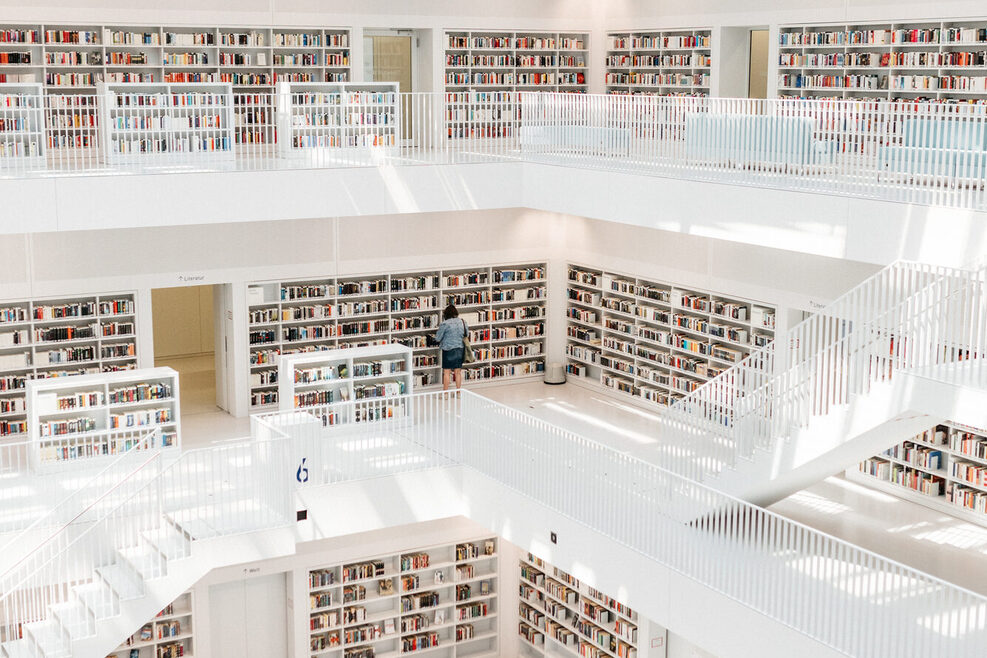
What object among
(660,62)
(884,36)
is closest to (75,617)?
(884,36)

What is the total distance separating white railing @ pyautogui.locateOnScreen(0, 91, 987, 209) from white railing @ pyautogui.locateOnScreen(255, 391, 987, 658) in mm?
3046

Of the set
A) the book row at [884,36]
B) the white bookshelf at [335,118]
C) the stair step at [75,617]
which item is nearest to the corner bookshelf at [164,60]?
the white bookshelf at [335,118]

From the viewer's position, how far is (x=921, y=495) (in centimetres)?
1312

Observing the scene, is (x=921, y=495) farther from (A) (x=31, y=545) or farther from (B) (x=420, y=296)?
(A) (x=31, y=545)

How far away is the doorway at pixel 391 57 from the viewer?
56.2 feet

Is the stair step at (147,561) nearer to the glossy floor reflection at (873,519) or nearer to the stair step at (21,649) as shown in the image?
the stair step at (21,649)

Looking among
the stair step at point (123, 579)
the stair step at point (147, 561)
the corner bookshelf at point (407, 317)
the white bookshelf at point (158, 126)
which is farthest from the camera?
the corner bookshelf at point (407, 317)

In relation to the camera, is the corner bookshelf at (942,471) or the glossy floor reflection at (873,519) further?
the corner bookshelf at (942,471)

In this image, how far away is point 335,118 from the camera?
14781mm

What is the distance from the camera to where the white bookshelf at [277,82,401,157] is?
1418cm

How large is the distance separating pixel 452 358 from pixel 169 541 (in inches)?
226

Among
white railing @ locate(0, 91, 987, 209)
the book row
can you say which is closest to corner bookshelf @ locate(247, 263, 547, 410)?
white railing @ locate(0, 91, 987, 209)

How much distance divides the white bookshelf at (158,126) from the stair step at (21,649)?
538cm

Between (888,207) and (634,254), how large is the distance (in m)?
6.48
